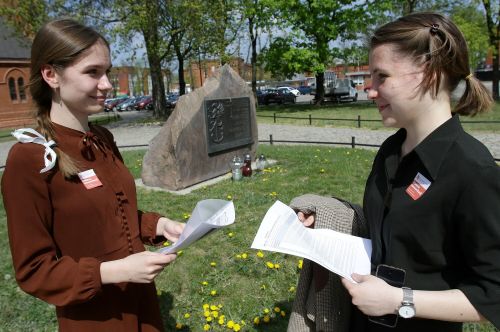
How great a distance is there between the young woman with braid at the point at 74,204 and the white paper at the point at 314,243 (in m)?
0.45

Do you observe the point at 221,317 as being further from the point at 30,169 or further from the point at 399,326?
the point at 30,169

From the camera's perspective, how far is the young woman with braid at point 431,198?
4.33ft

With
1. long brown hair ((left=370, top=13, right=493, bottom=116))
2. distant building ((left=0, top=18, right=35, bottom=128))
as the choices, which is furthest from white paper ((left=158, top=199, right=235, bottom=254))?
distant building ((left=0, top=18, right=35, bottom=128))

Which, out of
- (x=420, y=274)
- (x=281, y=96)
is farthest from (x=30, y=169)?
(x=281, y=96)

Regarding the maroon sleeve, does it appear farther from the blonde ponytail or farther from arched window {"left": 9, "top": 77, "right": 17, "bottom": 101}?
arched window {"left": 9, "top": 77, "right": 17, "bottom": 101}

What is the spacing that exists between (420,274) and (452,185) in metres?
0.37

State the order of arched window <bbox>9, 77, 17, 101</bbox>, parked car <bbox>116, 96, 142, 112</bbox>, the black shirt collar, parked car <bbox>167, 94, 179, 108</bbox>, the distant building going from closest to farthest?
the black shirt collar → the distant building → arched window <bbox>9, 77, 17, 101</bbox> → parked car <bbox>167, 94, 179, 108</bbox> → parked car <bbox>116, 96, 142, 112</bbox>

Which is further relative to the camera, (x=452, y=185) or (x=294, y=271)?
(x=294, y=271)

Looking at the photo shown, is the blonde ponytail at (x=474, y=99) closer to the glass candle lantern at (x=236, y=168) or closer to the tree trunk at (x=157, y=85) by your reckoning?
the glass candle lantern at (x=236, y=168)

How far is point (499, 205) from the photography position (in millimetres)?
1283

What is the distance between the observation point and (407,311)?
138 cm

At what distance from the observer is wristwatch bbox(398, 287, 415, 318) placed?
1.38 metres

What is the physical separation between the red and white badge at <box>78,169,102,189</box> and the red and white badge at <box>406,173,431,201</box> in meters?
1.28

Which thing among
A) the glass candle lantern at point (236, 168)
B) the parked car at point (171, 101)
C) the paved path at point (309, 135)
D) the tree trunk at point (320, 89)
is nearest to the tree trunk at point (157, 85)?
the paved path at point (309, 135)
